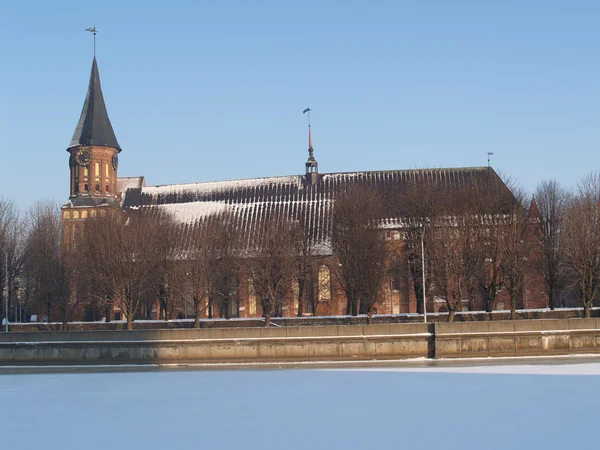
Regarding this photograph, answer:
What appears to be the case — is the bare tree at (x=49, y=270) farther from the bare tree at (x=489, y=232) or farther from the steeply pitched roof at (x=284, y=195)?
the bare tree at (x=489, y=232)

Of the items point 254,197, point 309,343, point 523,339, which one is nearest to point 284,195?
point 254,197

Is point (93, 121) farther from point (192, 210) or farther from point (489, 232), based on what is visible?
point (489, 232)

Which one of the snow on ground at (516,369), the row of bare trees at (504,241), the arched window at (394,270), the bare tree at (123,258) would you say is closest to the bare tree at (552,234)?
the row of bare trees at (504,241)

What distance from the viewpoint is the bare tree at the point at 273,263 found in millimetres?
71875

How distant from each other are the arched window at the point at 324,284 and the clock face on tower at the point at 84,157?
30.0 metres

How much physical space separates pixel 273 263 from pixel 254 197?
21.4 m

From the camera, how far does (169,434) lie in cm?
2620

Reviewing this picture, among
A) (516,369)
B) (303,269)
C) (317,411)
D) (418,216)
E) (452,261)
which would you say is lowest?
(317,411)

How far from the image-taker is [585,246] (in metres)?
66.4

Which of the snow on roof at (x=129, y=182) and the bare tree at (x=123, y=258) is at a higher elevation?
the snow on roof at (x=129, y=182)

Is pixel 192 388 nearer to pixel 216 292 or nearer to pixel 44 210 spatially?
pixel 216 292

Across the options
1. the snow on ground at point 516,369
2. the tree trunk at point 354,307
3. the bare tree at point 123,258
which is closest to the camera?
the snow on ground at point 516,369

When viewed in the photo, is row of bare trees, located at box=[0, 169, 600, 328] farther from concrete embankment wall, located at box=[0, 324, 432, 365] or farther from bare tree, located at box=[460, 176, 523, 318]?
concrete embankment wall, located at box=[0, 324, 432, 365]

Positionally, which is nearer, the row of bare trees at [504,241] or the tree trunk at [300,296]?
the row of bare trees at [504,241]
